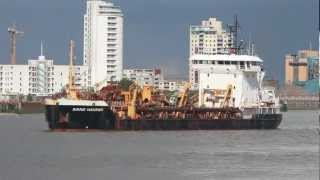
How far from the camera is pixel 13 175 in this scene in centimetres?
4297

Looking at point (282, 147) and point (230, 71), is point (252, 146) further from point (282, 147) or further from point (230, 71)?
point (230, 71)

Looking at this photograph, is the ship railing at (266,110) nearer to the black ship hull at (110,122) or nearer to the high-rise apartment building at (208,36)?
the black ship hull at (110,122)

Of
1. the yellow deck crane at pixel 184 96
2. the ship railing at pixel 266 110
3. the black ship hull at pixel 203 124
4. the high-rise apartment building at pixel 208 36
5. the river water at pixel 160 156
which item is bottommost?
the river water at pixel 160 156

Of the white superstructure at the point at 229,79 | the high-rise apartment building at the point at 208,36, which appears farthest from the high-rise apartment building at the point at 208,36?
the white superstructure at the point at 229,79

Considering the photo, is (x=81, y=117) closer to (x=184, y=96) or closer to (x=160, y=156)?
(x=184, y=96)

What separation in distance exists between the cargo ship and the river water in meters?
1.12

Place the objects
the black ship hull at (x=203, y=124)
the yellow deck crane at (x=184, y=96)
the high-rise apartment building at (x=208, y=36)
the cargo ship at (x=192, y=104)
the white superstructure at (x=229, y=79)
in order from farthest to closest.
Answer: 1. the high-rise apartment building at (x=208, y=36)
2. the white superstructure at (x=229, y=79)
3. the yellow deck crane at (x=184, y=96)
4. the black ship hull at (x=203, y=124)
5. the cargo ship at (x=192, y=104)

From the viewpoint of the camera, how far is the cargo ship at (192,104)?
76625 millimetres

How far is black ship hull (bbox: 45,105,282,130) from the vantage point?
75.9 m

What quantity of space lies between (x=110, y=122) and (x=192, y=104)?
472 inches

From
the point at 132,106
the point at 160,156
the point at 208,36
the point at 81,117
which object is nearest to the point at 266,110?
the point at 132,106

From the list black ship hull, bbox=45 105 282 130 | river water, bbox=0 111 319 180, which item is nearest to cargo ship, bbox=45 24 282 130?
black ship hull, bbox=45 105 282 130

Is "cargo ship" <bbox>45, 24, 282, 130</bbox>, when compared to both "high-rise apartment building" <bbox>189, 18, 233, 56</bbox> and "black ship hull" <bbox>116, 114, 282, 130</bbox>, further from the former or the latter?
"high-rise apartment building" <bbox>189, 18, 233, 56</bbox>

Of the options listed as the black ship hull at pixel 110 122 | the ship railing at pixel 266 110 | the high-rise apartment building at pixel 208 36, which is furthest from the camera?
the high-rise apartment building at pixel 208 36
